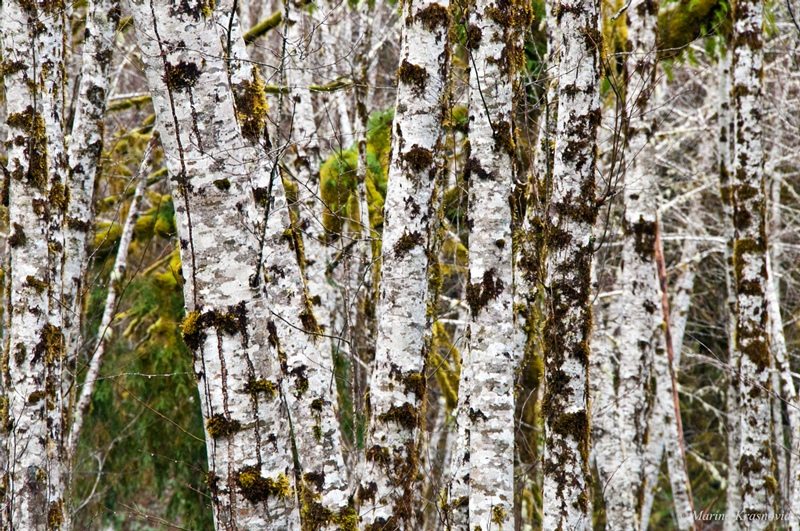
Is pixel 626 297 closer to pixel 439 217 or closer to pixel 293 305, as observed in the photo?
pixel 439 217

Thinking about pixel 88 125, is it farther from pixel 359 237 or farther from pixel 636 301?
pixel 636 301

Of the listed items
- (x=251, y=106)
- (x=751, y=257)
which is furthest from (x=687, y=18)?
(x=251, y=106)

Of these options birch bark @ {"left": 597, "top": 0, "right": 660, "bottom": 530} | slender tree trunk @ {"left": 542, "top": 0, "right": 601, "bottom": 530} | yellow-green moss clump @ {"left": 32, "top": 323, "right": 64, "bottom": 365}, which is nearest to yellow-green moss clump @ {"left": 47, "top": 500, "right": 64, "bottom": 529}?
yellow-green moss clump @ {"left": 32, "top": 323, "right": 64, "bottom": 365}

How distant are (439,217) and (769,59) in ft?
42.8

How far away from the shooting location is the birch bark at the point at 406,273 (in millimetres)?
3646

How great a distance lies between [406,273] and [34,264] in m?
2.42

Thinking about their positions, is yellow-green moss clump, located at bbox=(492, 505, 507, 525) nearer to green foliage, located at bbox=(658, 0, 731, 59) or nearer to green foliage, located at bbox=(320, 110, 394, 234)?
green foliage, located at bbox=(320, 110, 394, 234)

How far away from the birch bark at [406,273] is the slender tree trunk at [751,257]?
4.10 meters

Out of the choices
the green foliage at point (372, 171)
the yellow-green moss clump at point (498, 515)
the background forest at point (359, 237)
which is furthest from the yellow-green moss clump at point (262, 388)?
the green foliage at point (372, 171)

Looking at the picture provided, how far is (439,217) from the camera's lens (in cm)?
439

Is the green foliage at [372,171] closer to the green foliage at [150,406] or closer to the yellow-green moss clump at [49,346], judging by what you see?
the green foliage at [150,406]

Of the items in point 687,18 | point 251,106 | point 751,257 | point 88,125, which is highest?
point 687,18

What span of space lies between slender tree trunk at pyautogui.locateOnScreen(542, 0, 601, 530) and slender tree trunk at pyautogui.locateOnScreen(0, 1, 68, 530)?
10.3 ft

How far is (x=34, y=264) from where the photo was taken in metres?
4.25
